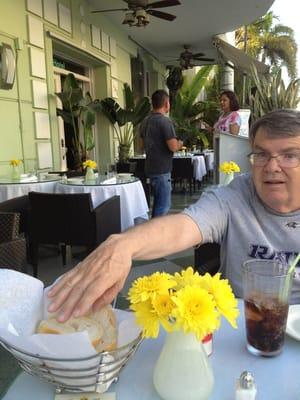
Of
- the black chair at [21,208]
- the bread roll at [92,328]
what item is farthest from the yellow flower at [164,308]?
the black chair at [21,208]

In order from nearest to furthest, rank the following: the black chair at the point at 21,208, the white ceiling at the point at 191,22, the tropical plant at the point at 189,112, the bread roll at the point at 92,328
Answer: the bread roll at the point at 92,328 → the black chair at the point at 21,208 → the white ceiling at the point at 191,22 → the tropical plant at the point at 189,112

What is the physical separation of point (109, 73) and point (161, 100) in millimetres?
3844

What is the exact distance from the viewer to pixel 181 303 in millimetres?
519

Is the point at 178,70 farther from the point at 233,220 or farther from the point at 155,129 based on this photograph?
the point at 233,220

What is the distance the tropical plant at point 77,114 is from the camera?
5.66 meters

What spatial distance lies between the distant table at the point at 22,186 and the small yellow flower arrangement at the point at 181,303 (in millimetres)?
3420

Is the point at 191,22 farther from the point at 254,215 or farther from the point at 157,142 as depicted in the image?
the point at 254,215

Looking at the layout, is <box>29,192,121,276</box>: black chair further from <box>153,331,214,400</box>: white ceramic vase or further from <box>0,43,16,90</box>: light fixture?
<box>153,331,214,400</box>: white ceramic vase

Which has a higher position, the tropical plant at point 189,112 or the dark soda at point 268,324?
the tropical plant at point 189,112

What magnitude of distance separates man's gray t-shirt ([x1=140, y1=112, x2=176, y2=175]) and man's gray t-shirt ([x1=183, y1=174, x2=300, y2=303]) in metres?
3.22

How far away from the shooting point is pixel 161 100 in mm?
4328

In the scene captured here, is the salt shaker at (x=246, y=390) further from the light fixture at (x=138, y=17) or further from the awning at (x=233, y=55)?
the awning at (x=233, y=55)

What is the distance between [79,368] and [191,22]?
891 cm

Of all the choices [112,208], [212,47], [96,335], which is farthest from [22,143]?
[212,47]
